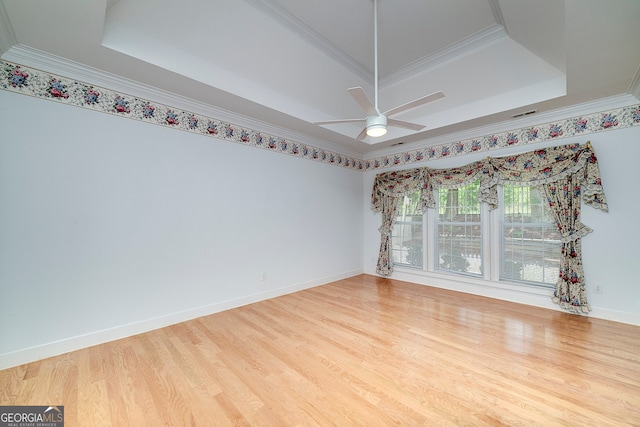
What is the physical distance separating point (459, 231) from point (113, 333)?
5018 mm

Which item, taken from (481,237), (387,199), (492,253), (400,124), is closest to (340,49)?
(400,124)

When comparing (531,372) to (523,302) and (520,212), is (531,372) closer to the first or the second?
(523,302)

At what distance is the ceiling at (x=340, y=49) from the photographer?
2.00 meters

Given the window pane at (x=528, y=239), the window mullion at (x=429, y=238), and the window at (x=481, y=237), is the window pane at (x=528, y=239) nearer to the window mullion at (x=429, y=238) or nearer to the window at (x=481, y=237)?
the window at (x=481, y=237)

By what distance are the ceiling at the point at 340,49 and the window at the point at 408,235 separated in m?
1.58

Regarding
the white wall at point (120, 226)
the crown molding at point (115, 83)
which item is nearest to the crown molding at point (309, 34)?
the crown molding at point (115, 83)

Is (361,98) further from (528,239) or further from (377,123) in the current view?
(528,239)

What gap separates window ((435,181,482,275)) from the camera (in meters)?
4.10

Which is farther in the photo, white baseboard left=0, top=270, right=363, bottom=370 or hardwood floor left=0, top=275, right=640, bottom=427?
white baseboard left=0, top=270, right=363, bottom=370

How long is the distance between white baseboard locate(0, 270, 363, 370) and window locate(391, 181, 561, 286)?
9.49 ft

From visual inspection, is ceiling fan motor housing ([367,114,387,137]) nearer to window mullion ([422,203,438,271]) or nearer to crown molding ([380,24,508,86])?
crown molding ([380,24,508,86])

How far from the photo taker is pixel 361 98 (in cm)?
206

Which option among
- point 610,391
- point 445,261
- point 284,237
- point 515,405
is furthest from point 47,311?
point 445,261

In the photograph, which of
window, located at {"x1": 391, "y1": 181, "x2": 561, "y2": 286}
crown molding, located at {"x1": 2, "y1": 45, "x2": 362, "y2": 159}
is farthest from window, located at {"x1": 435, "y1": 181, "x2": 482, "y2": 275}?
crown molding, located at {"x1": 2, "y1": 45, "x2": 362, "y2": 159}
